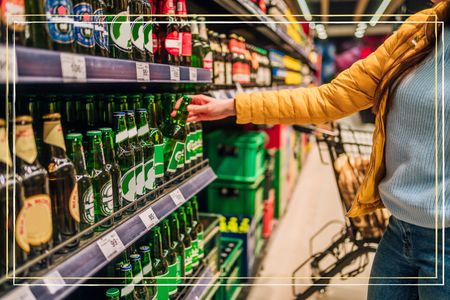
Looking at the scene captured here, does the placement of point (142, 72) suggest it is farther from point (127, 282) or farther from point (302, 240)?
point (302, 240)

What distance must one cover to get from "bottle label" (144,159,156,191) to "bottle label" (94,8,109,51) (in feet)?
1.50

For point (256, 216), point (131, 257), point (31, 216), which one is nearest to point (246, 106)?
point (131, 257)

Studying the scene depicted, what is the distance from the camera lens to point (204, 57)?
2.43 m

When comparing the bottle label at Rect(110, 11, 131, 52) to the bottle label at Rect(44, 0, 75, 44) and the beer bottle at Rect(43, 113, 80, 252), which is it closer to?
the bottle label at Rect(44, 0, 75, 44)

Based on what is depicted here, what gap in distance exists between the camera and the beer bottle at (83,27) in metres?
1.18

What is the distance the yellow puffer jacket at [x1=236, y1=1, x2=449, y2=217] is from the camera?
1.42 m

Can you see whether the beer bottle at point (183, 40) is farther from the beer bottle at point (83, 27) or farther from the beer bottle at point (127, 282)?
the beer bottle at point (127, 282)

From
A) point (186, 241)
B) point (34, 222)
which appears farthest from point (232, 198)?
point (34, 222)

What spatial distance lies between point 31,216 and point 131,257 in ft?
2.11

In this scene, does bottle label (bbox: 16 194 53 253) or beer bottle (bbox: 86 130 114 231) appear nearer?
bottle label (bbox: 16 194 53 253)

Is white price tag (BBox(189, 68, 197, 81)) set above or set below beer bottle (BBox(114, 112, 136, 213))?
above

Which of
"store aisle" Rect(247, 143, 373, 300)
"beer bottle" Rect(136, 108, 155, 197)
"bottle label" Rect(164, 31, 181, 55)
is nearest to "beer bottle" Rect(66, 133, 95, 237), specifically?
"beer bottle" Rect(136, 108, 155, 197)

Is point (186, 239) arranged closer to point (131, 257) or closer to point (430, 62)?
point (131, 257)

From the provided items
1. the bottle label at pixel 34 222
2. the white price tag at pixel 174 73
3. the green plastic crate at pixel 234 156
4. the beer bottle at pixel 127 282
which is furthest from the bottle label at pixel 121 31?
the green plastic crate at pixel 234 156
